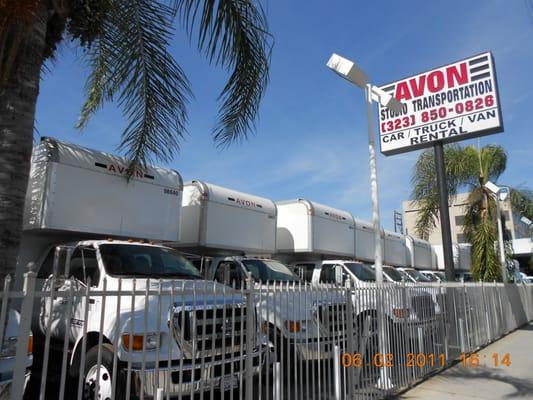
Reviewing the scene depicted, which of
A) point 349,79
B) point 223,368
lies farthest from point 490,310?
point 223,368

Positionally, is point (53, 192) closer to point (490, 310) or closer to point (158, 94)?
point (158, 94)

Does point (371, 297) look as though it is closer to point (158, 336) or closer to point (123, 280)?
point (123, 280)

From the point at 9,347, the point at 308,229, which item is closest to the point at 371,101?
the point at 308,229

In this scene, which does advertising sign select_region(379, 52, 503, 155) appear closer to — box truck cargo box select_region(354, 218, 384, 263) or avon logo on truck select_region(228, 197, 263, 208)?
box truck cargo box select_region(354, 218, 384, 263)

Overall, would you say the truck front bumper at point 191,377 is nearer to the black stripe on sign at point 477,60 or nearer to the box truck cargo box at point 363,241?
the box truck cargo box at point 363,241

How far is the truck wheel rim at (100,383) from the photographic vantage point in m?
4.57

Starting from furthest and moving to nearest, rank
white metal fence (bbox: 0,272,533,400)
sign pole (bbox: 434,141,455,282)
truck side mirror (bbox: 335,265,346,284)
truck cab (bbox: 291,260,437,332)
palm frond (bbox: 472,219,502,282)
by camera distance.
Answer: palm frond (bbox: 472,219,502,282) < sign pole (bbox: 434,141,455,282) < truck side mirror (bbox: 335,265,346,284) < truck cab (bbox: 291,260,437,332) < white metal fence (bbox: 0,272,533,400)

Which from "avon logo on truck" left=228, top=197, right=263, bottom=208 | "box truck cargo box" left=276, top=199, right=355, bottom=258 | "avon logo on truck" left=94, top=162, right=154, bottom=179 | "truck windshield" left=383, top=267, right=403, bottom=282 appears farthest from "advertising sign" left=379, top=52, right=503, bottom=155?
"avon logo on truck" left=94, top=162, right=154, bottom=179

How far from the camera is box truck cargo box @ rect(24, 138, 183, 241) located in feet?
23.1

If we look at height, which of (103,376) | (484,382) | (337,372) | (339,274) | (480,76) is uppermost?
(480,76)

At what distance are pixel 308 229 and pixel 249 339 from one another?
782cm

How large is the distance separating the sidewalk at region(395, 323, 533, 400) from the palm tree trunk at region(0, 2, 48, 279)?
573 cm

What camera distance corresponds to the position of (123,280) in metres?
6.18

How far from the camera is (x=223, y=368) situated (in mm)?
4422
